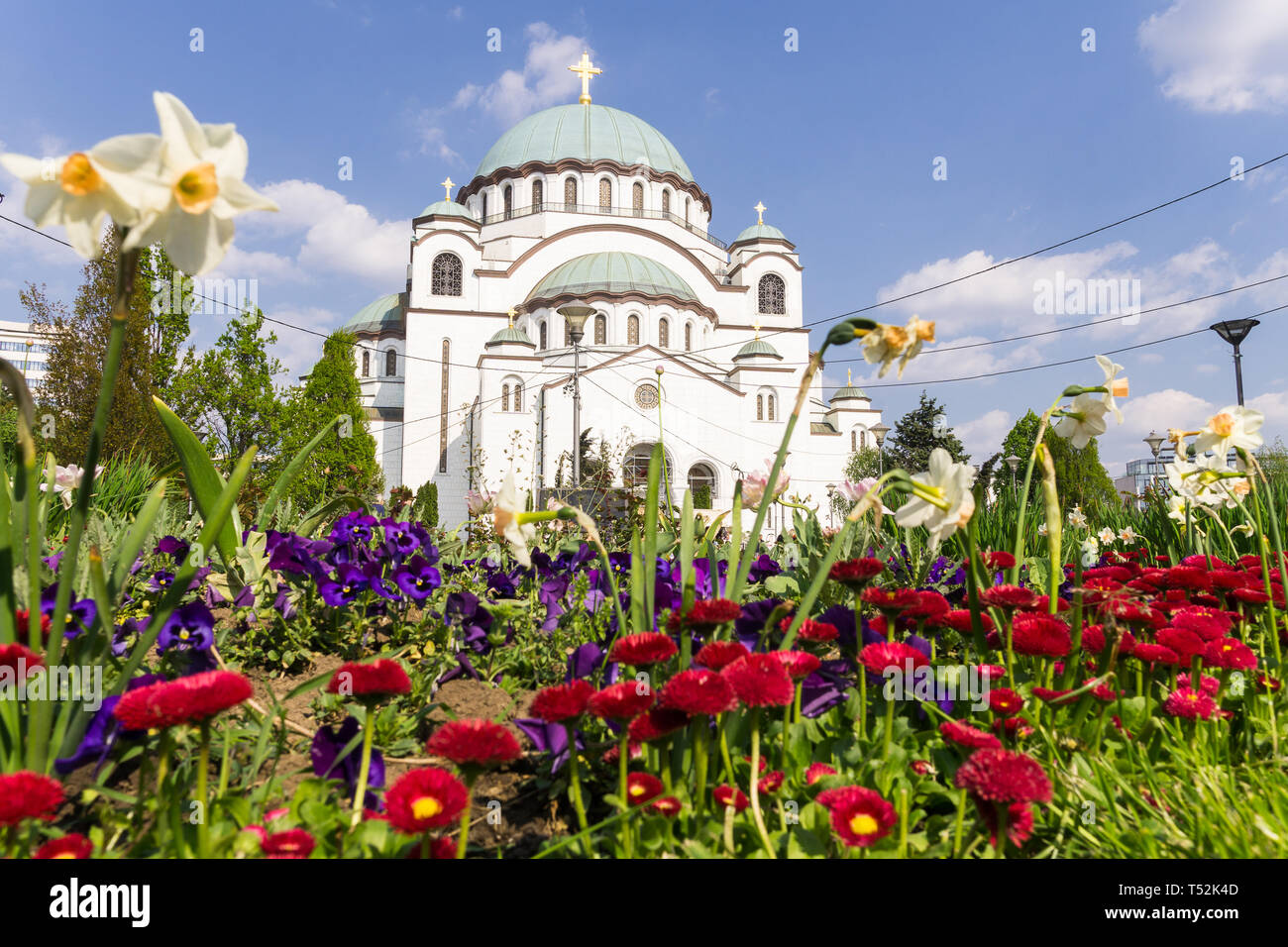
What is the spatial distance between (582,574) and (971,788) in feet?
6.48

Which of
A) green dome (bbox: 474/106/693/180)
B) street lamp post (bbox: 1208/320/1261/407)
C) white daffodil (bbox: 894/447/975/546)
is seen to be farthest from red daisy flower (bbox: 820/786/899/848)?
green dome (bbox: 474/106/693/180)

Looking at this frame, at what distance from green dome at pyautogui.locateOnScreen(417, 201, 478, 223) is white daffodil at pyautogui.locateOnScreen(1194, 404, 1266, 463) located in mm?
34267

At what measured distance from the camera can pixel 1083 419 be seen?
1.80m

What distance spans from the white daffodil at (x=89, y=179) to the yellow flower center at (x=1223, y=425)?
2616 millimetres

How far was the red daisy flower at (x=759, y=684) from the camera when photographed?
42.4 inches

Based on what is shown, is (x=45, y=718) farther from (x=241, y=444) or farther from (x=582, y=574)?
(x=241, y=444)

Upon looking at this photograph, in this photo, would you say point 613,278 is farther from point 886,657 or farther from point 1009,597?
point 886,657

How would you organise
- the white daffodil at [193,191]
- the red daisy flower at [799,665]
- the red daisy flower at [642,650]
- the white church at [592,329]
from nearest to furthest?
the white daffodil at [193,191]
the red daisy flower at [642,650]
the red daisy flower at [799,665]
the white church at [592,329]

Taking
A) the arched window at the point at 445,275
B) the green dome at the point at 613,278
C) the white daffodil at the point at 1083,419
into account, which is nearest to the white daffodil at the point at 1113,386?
the white daffodil at the point at 1083,419

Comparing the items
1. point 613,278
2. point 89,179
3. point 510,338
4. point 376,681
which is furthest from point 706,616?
point 613,278

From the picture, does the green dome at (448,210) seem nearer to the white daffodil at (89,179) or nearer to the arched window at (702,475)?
the arched window at (702,475)

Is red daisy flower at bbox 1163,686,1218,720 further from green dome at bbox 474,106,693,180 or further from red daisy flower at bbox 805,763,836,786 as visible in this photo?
green dome at bbox 474,106,693,180
